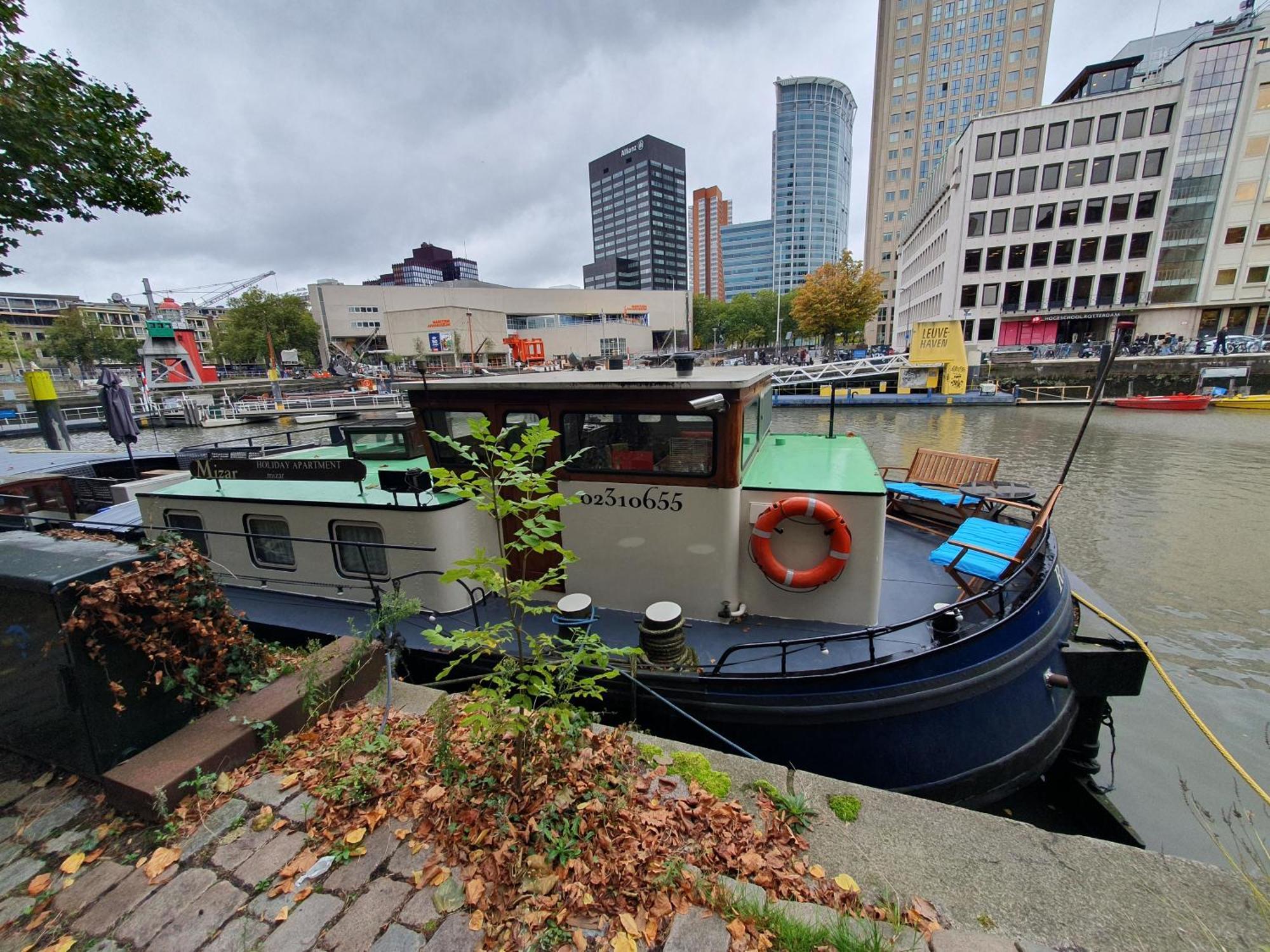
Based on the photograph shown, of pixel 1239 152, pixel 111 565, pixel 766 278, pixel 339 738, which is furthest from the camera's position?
pixel 766 278

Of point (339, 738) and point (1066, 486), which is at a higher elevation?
point (339, 738)

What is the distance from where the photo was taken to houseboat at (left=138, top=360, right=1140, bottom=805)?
4.27 metres

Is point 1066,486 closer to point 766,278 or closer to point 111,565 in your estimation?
point 111,565

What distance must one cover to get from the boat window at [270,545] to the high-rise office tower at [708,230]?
18940 cm

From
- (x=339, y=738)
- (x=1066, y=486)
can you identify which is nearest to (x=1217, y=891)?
(x=339, y=738)

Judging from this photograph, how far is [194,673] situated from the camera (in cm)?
286

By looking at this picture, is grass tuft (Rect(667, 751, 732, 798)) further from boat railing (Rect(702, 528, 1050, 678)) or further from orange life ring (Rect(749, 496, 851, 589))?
orange life ring (Rect(749, 496, 851, 589))

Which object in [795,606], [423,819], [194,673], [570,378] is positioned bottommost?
[795,606]

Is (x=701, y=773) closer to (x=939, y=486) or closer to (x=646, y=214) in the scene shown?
(x=939, y=486)

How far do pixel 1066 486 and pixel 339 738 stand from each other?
20.0m

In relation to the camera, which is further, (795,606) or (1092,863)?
(795,606)

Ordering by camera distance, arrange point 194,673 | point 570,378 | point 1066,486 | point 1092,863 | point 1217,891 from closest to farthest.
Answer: point 1217,891 → point 1092,863 → point 194,673 → point 570,378 → point 1066,486

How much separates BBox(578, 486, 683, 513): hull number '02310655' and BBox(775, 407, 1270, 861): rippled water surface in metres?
5.42

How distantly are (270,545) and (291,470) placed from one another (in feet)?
4.31
